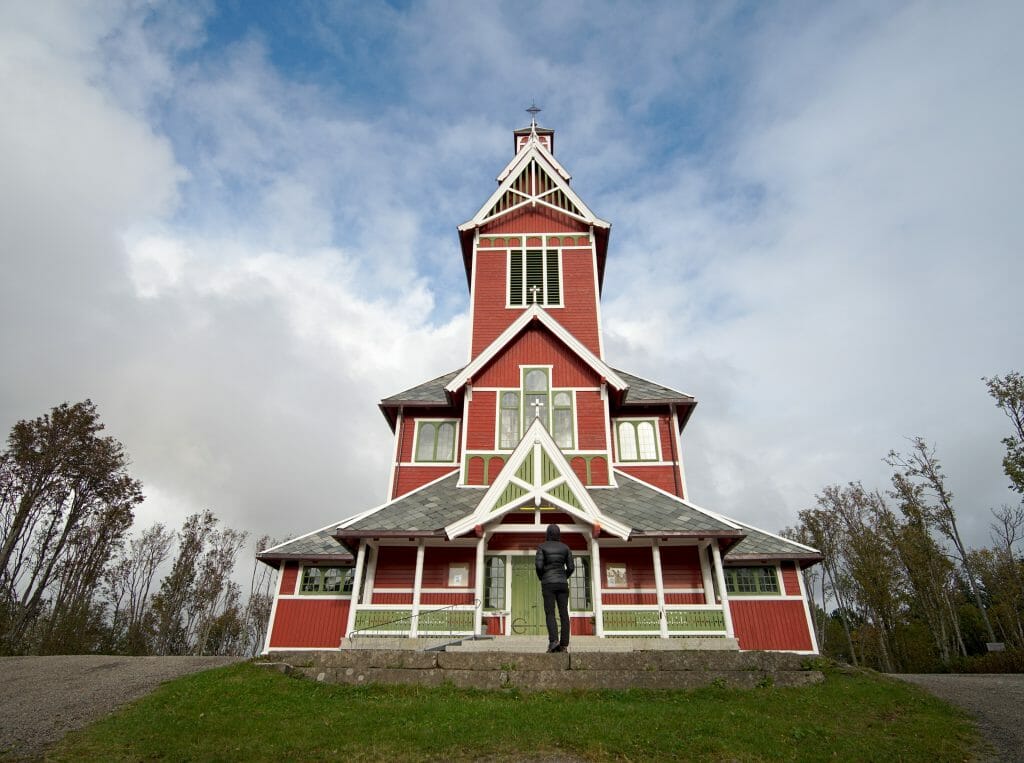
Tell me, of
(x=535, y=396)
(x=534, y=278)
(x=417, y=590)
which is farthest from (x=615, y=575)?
(x=534, y=278)

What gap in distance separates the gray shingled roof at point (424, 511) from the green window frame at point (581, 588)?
3.46m

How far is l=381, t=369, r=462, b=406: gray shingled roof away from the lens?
21.7 metres

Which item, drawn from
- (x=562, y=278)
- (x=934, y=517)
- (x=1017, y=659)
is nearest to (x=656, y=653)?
(x=562, y=278)

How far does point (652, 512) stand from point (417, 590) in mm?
6870

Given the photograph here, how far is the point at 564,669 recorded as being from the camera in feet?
36.1

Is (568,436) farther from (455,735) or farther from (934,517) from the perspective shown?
(934,517)

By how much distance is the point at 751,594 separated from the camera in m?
18.3

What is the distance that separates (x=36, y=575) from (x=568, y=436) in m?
29.2

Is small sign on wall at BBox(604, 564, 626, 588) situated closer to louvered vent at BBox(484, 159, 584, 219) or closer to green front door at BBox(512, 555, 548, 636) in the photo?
green front door at BBox(512, 555, 548, 636)

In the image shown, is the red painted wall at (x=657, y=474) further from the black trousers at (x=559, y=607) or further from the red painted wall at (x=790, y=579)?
the black trousers at (x=559, y=607)

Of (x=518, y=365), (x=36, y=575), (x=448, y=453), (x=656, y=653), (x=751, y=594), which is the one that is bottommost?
(x=656, y=653)

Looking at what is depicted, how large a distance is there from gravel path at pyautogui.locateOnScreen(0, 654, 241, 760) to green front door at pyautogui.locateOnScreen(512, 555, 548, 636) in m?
8.54

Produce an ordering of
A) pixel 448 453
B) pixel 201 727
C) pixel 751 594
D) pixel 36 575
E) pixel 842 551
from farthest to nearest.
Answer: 1. pixel 842 551
2. pixel 36 575
3. pixel 448 453
4. pixel 751 594
5. pixel 201 727

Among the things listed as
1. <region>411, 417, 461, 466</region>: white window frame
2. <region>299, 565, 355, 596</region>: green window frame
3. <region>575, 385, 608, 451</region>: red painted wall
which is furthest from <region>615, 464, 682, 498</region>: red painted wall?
<region>299, 565, 355, 596</region>: green window frame
